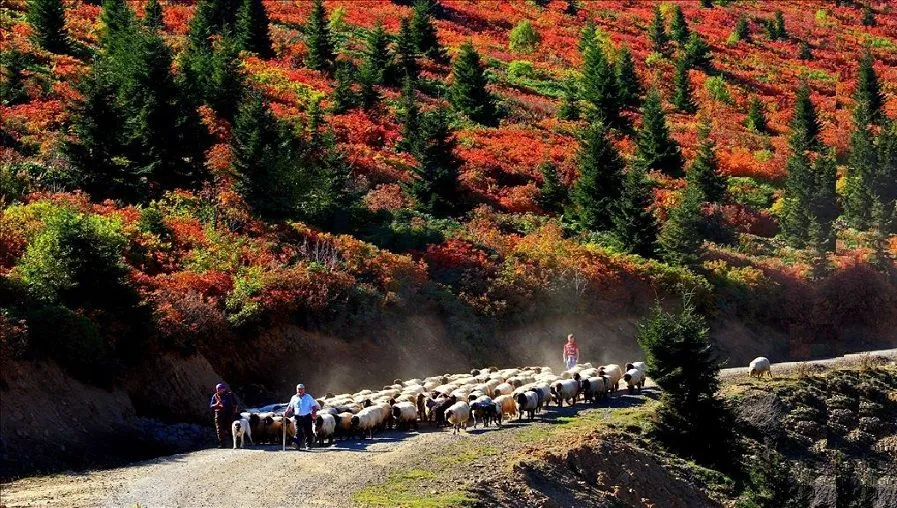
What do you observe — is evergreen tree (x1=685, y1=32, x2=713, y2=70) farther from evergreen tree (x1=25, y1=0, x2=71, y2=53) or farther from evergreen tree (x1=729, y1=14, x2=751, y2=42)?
evergreen tree (x1=25, y1=0, x2=71, y2=53)

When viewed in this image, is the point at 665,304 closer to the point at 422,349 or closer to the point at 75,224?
the point at 422,349

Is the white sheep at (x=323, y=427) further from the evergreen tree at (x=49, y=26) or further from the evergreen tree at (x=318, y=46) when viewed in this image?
the evergreen tree at (x=318, y=46)

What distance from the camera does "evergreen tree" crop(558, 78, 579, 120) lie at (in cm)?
6631

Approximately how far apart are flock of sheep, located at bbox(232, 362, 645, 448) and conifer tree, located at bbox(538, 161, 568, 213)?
61.4 feet

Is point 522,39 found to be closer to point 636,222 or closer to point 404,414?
point 636,222

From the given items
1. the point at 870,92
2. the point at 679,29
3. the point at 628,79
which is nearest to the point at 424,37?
the point at 628,79

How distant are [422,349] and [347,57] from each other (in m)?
38.5

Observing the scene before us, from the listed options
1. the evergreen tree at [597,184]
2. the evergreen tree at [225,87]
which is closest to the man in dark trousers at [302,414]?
the evergreen tree at [597,184]

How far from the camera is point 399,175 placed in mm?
49844

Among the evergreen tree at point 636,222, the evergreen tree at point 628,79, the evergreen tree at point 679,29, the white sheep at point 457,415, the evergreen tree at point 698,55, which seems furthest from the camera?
the evergreen tree at point 679,29

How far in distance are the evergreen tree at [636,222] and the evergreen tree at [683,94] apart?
29676 millimetres

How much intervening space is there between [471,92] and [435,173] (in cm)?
1777

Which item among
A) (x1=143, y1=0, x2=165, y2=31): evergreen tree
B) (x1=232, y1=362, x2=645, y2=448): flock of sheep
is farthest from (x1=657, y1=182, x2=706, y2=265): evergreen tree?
(x1=143, y1=0, x2=165, y2=31): evergreen tree

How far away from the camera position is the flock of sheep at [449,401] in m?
24.9
